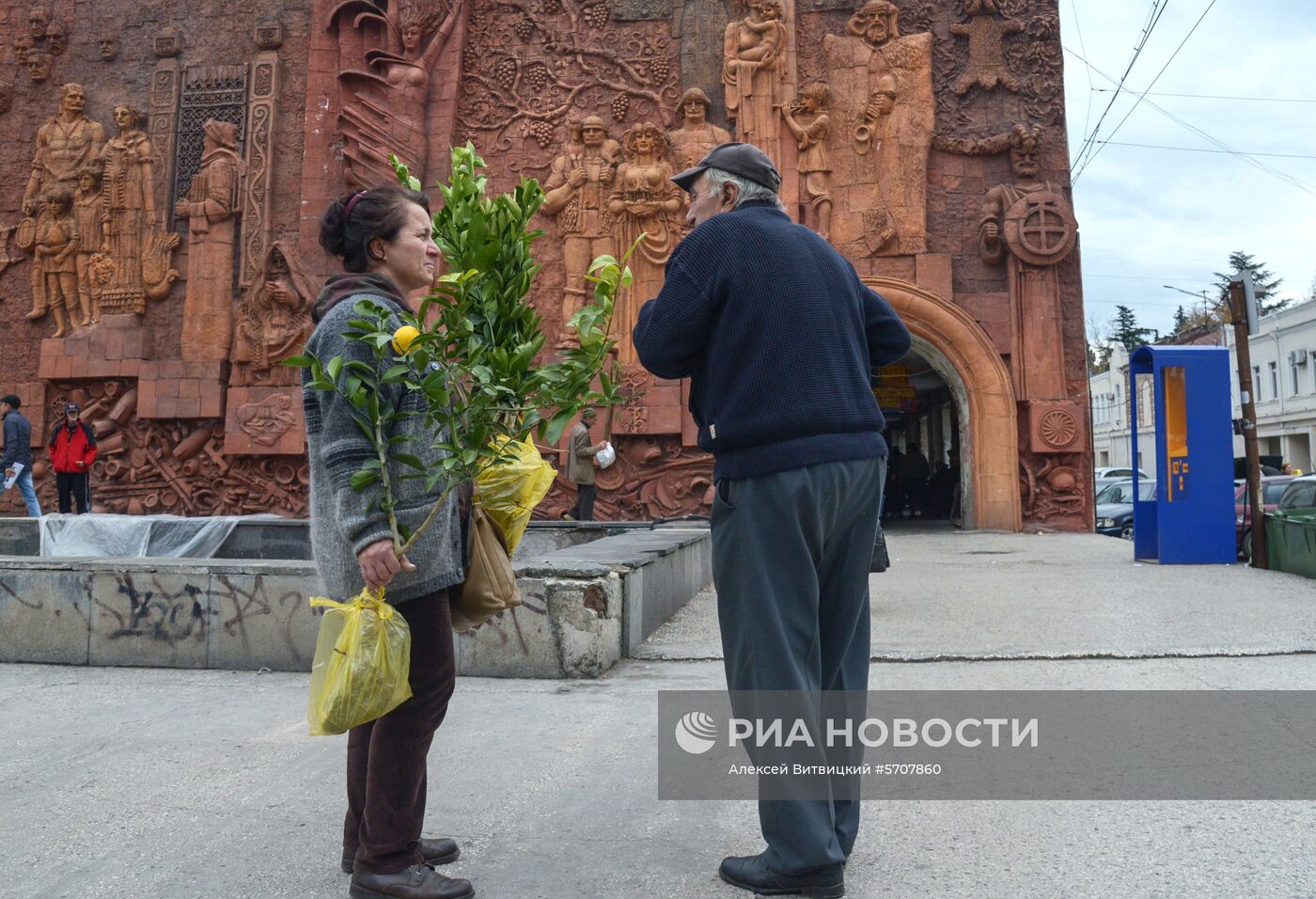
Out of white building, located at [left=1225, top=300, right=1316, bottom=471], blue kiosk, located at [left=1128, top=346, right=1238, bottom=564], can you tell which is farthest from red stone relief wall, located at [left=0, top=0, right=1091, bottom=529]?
white building, located at [left=1225, top=300, right=1316, bottom=471]

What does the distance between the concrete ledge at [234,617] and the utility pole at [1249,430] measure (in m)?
6.55

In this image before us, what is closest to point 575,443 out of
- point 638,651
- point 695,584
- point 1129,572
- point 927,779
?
point 695,584

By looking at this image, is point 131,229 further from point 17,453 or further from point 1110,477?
point 1110,477

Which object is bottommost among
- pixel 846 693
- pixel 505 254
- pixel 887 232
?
pixel 846 693

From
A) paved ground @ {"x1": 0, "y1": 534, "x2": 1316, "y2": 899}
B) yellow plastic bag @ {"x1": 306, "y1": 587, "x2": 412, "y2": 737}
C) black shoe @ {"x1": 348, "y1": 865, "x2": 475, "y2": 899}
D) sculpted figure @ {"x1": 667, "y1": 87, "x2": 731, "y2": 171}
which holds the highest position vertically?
Result: sculpted figure @ {"x1": 667, "y1": 87, "x2": 731, "y2": 171}

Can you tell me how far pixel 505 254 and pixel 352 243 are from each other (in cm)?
43

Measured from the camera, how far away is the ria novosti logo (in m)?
3.69

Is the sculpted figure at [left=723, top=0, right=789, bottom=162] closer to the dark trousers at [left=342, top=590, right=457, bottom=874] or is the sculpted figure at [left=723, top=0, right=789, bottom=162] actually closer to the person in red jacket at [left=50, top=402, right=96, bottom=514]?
the person in red jacket at [left=50, top=402, right=96, bottom=514]

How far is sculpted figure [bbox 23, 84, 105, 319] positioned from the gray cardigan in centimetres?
1785

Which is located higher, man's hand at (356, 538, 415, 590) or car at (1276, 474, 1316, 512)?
man's hand at (356, 538, 415, 590)

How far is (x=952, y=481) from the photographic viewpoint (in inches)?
836

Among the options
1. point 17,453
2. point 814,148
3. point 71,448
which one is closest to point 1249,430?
point 814,148

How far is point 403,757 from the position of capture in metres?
2.41

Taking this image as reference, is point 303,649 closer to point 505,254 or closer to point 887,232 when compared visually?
point 505,254
